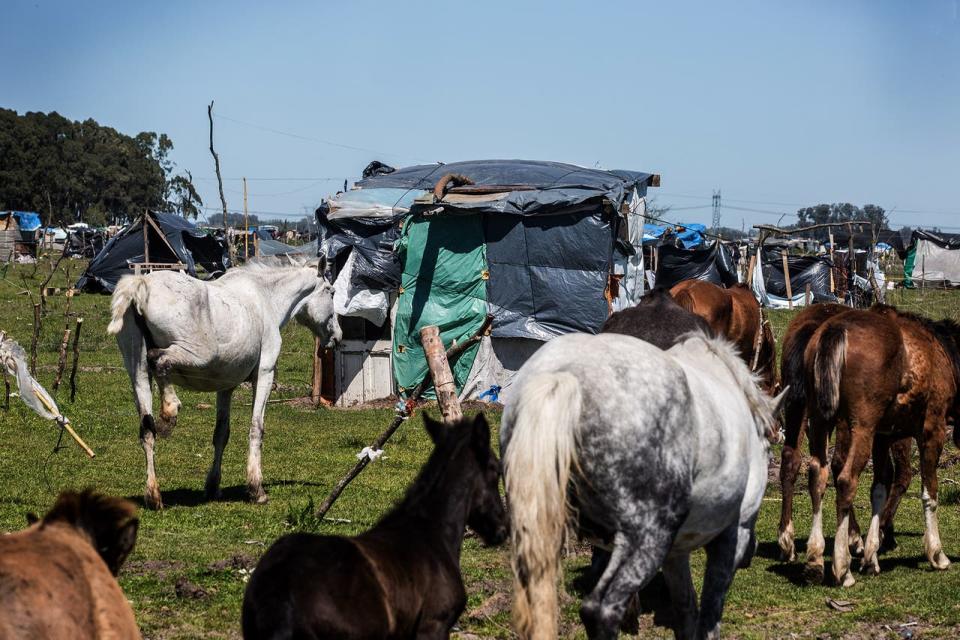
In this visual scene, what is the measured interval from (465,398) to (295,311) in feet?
21.0

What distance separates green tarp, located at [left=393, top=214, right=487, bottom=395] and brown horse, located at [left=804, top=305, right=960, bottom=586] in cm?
1000

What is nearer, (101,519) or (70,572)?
(70,572)

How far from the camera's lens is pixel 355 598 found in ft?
13.6

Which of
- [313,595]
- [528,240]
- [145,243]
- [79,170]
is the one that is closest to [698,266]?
[528,240]

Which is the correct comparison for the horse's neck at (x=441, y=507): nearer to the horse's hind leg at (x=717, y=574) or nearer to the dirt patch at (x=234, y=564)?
the horse's hind leg at (x=717, y=574)

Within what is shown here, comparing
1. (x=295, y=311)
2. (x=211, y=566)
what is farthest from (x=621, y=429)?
(x=295, y=311)

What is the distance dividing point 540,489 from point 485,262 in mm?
14035

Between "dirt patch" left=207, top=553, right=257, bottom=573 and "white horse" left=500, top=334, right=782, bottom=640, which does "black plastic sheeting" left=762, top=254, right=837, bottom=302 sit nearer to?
"dirt patch" left=207, top=553, right=257, bottom=573

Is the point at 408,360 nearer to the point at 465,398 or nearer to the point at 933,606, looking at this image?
the point at 465,398

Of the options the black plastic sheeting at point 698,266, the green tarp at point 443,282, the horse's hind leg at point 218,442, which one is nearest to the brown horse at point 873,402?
the horse's hind leg at point 218,442

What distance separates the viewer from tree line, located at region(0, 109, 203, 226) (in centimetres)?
7712

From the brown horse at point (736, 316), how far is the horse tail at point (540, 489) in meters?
8.85

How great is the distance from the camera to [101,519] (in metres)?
2.70

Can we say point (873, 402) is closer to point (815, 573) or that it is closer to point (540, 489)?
point (815, 573)
